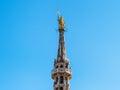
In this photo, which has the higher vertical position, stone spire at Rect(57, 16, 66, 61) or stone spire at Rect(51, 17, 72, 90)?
stone spire at Rect(57, 16, 66, 61)

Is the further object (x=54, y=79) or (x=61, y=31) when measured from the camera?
(x=61, y=31)

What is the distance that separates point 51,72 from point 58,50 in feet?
25.4

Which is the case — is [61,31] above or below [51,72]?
above

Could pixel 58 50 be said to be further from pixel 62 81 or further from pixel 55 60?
pixel 62 81

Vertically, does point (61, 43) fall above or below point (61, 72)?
above

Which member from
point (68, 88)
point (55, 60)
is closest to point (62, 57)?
point (55, 60)

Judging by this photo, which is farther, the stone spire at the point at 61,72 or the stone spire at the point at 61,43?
the stone spire at the point at 61,43

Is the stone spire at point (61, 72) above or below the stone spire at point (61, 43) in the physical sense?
below

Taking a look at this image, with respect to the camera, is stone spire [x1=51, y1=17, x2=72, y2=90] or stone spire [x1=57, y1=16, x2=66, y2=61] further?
stone spire [x1=57, y1=16, x2=66, y2=61]

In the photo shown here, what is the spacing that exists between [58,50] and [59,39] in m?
4.31

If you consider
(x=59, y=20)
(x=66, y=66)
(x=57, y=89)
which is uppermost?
(x=59, y=20)

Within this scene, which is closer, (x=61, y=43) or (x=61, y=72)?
(x=61, y=72)

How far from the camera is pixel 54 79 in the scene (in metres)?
104

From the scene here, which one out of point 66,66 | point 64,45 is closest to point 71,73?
point 66,66
